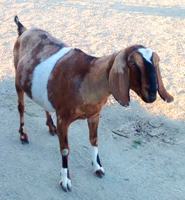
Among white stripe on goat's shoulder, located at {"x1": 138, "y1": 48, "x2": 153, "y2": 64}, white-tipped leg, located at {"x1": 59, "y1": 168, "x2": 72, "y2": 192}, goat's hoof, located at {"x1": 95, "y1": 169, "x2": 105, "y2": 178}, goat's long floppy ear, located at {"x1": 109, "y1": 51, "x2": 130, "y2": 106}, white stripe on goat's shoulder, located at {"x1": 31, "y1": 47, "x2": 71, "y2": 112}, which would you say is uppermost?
white stripe on goat's shoulder, located at {"x1": 138, "y1": 48, "x2": 153, "y2": 64}

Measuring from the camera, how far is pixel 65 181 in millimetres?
3824

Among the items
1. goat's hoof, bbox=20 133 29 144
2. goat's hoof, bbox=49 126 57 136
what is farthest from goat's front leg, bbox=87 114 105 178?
goat's hoof, bbox=20 133 29 144

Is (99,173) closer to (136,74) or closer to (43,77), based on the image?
(43,77)

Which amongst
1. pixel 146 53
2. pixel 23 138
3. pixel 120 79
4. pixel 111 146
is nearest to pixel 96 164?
pixel 111 146

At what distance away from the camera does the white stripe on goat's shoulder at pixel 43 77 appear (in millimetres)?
3795

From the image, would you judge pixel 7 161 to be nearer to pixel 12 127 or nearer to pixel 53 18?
pixel 12 127

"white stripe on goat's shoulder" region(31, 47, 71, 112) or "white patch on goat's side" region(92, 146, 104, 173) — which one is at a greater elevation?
"white stripe on goat's shoulder" region(31, 47, 71, 112)

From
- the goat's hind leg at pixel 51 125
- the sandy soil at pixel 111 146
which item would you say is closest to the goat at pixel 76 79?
the sandy soil at pixel 111 146

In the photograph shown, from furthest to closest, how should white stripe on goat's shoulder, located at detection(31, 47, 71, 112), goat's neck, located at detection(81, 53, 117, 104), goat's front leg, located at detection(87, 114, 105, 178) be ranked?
1. goat's front leg, located at detection(87, 114, 105, 178)
2. white stripe on goat's shoulder, located at detection(31, 47, 71, 112)
3. goat's neck, located at detection(81, 53, 117, 104)

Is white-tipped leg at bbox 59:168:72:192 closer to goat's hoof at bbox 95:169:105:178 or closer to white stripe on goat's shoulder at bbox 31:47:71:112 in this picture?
goat's hoof at bbox 95:169:105:178

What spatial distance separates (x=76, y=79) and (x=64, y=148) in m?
0.75

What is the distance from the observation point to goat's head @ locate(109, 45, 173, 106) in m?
2.84

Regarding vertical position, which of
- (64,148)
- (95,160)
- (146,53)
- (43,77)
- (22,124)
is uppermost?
(146,53)

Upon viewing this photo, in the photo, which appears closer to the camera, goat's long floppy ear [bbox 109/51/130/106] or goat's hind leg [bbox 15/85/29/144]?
goat's long floppy ear [bbox 109/51/130/106]
